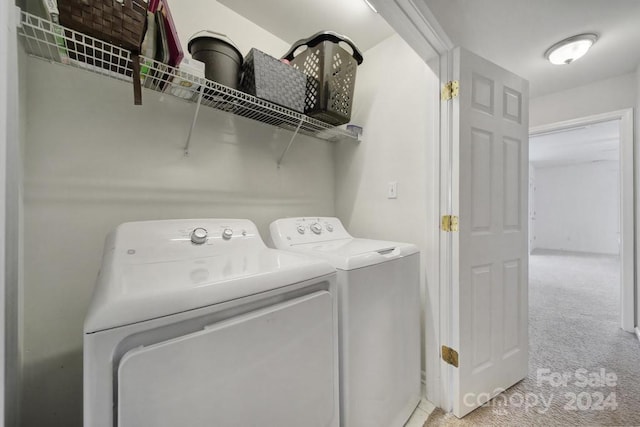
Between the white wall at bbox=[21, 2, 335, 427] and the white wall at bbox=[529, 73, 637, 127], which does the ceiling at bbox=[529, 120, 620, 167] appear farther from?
the white wall at bbox=[21, 2, 335, 427]

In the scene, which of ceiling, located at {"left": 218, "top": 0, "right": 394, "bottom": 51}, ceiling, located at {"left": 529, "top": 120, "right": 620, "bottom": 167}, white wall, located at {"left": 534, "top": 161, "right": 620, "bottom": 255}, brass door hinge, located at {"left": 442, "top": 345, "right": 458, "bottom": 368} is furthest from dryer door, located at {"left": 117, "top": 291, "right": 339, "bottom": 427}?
white wall, located at {"left": 534, "top": 161, "right": 620, "bottom": 255}

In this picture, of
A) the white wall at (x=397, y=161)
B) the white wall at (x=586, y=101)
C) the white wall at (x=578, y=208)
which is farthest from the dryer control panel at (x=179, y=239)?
the white wall at (x=578, y=208)

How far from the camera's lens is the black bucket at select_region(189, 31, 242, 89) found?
1.19 m

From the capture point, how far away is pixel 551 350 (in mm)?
1997

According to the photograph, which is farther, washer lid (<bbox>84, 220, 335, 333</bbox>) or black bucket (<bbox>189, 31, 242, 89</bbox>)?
black bucket (<bbox>189, 31, 242, 89</bbox>)

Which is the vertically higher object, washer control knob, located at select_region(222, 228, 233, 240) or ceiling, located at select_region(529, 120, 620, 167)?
ceiling, located at select_region(529, 120, 620, 167)

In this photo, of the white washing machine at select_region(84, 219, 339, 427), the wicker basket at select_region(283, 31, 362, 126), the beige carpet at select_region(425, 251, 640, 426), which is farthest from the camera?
the wicker basket at select_region(283, 31, 362, 126)

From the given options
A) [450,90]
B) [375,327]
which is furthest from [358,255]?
[450,90]

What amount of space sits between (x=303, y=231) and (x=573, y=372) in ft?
6.91

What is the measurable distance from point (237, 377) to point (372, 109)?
186cm

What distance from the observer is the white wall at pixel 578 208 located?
20.0 ft

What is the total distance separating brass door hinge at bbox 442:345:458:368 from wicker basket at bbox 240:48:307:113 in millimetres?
1613

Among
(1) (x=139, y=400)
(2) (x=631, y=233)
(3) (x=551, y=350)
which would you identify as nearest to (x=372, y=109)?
(1) (x=139, y=400)

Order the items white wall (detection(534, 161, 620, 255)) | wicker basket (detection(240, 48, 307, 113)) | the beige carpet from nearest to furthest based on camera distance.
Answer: wicker basket (detection(240, 48, 307, 113))
the beige carpet
white wall (detection(534, 161, 620, 255))
